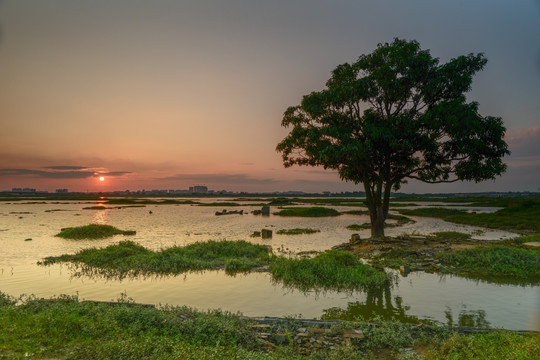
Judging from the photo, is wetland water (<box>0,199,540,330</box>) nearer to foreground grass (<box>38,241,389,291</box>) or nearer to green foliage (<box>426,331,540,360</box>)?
foreground grass (<box>38,241,389,291</box>)

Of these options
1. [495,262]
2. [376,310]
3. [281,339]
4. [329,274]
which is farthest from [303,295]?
[495,262]

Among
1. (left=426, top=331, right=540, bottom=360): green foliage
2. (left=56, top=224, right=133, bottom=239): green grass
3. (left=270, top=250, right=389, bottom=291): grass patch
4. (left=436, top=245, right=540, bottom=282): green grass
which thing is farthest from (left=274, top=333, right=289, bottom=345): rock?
(left=56, top=224, right=133, bottom=239): green grass

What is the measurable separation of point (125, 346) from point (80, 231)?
29.2 metres

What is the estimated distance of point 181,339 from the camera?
785 cm

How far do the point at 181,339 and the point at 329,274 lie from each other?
346 inches

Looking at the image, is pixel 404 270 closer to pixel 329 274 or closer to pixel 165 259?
pixel 329 274

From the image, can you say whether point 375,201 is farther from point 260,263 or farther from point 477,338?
point 477,338

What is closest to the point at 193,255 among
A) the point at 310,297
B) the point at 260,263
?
the point at 260,263

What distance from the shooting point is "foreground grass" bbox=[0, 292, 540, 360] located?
679 cm

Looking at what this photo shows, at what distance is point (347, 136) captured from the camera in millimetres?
21969

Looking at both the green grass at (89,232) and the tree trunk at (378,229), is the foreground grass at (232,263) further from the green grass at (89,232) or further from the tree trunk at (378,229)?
the green grass at (89,232)

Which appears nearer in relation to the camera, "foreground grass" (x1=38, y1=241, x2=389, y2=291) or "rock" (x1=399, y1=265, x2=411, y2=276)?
"foreground grass" (x1=38, y1=241, x2=389, y2=291)

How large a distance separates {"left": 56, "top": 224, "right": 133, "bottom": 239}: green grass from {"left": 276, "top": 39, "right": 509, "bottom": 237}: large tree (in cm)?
2006

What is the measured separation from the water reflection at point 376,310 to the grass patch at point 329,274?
4.42 feet
